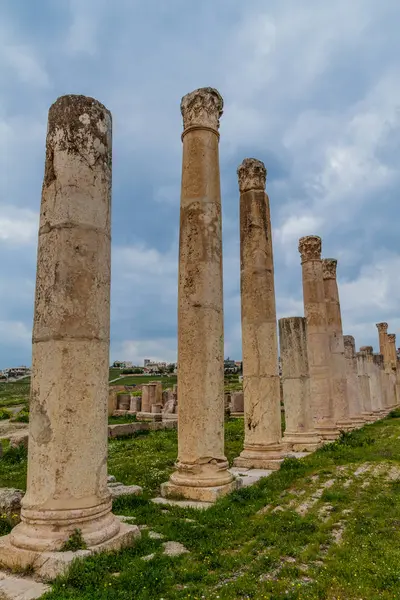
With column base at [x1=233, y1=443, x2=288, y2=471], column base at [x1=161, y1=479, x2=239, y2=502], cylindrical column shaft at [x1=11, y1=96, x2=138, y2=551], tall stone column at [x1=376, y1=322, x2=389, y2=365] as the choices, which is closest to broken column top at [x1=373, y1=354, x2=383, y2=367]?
tall stone column at [x1=376, y1=322, x2=389, y2=365]

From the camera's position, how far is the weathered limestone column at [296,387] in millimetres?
16562

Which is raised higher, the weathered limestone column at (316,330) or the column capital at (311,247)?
the column capital at (311,247)

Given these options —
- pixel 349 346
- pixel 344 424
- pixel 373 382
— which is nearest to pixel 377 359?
pixel 373 382

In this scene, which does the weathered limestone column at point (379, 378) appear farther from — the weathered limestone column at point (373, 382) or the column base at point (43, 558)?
the column base at point (43, 558)

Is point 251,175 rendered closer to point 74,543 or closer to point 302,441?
point 302,441

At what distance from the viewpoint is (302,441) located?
16.4 m

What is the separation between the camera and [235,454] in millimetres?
15180

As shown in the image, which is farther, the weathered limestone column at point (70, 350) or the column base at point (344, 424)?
the column base at point (344, 424)

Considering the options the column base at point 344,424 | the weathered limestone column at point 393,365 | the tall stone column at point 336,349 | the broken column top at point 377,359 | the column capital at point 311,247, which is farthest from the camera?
the weathered limestone column at point 393,365

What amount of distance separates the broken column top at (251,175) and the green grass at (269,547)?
28.3ft

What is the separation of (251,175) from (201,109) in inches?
164

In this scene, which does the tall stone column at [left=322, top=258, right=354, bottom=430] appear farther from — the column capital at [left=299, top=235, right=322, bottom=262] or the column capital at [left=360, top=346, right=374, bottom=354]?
the column capital at [left=360, top=346, right=374, bottom=354]

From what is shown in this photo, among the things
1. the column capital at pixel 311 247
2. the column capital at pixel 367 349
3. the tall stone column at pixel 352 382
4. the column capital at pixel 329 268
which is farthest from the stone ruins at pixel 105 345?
the column capital at pixel 367 349

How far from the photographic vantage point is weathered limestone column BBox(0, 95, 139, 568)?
595 centimetres
